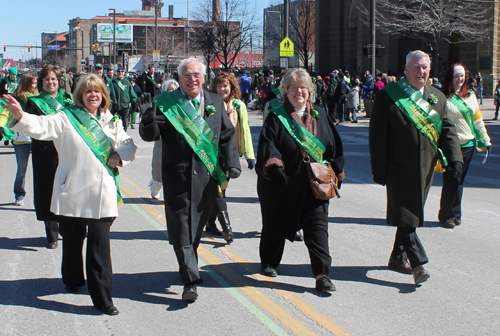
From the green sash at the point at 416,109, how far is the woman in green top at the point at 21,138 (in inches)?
175

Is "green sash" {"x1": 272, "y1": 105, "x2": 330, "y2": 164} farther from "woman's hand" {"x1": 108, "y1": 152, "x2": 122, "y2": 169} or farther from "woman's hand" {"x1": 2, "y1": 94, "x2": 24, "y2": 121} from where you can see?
"woman's hand" {"x1": 2, "y1": 94, "x2": 24, "y2": 121}

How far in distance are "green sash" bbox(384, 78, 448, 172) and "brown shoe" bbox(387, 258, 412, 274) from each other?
1.05 m

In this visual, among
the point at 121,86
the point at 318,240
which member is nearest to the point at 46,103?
the point at 318,240

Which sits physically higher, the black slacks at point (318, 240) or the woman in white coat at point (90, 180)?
the woman in white coat at point (90, 180)

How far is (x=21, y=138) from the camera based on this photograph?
8.16 metres

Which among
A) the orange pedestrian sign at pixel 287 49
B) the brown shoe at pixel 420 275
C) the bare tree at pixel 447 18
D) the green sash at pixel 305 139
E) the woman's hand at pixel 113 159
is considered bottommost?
the brown shoe at pixel 420 275

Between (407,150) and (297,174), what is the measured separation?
100 cm

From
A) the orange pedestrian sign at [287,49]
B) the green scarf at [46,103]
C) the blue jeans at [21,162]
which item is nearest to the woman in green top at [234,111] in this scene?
the green scarf at [46,103]

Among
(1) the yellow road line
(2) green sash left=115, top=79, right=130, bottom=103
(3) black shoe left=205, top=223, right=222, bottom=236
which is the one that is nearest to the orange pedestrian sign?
(2) green sash left=115, top=79, right=130, bottom=103

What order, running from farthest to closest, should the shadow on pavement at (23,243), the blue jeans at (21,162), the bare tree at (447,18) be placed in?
the bare tree at (447,18)
the blue jeans at (21,162)
the shadow on pavement at (23,243)

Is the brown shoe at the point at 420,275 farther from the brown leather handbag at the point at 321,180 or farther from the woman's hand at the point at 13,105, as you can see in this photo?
the woman's hand at the point at 13,105

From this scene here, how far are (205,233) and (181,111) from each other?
2.68 meters

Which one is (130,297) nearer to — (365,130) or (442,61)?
(365,130)

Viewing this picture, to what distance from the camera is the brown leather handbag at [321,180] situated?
4.96 meters
